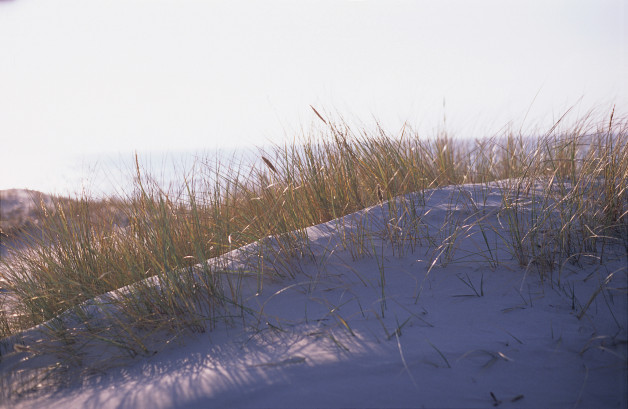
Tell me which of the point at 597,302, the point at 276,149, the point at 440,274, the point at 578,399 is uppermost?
the point at 276,149

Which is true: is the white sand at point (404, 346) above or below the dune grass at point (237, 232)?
below

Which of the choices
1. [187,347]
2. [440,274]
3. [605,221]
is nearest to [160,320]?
[187,347]

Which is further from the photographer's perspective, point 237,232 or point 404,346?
point 237,232

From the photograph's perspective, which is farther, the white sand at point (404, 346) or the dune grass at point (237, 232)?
the dune grass at point (237, 232)

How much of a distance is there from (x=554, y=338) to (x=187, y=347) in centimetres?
140

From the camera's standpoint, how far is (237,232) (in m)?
2.07

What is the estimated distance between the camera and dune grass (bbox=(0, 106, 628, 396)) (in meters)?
1.87

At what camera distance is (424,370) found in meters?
1.34

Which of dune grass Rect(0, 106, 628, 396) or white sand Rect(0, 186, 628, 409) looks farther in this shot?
dune grass Rect(0, 106, 628, 396)

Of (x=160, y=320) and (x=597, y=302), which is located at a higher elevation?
(x=160, y=320)

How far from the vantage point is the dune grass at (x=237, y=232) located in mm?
1874

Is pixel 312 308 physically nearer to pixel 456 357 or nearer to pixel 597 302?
pixel 456 357

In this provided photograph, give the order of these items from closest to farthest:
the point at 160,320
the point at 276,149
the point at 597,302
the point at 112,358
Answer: the point at 597,302 → the point at 112,358 → the point at 160,320 → the point at 276,149

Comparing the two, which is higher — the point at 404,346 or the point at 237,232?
the point at 237,232
